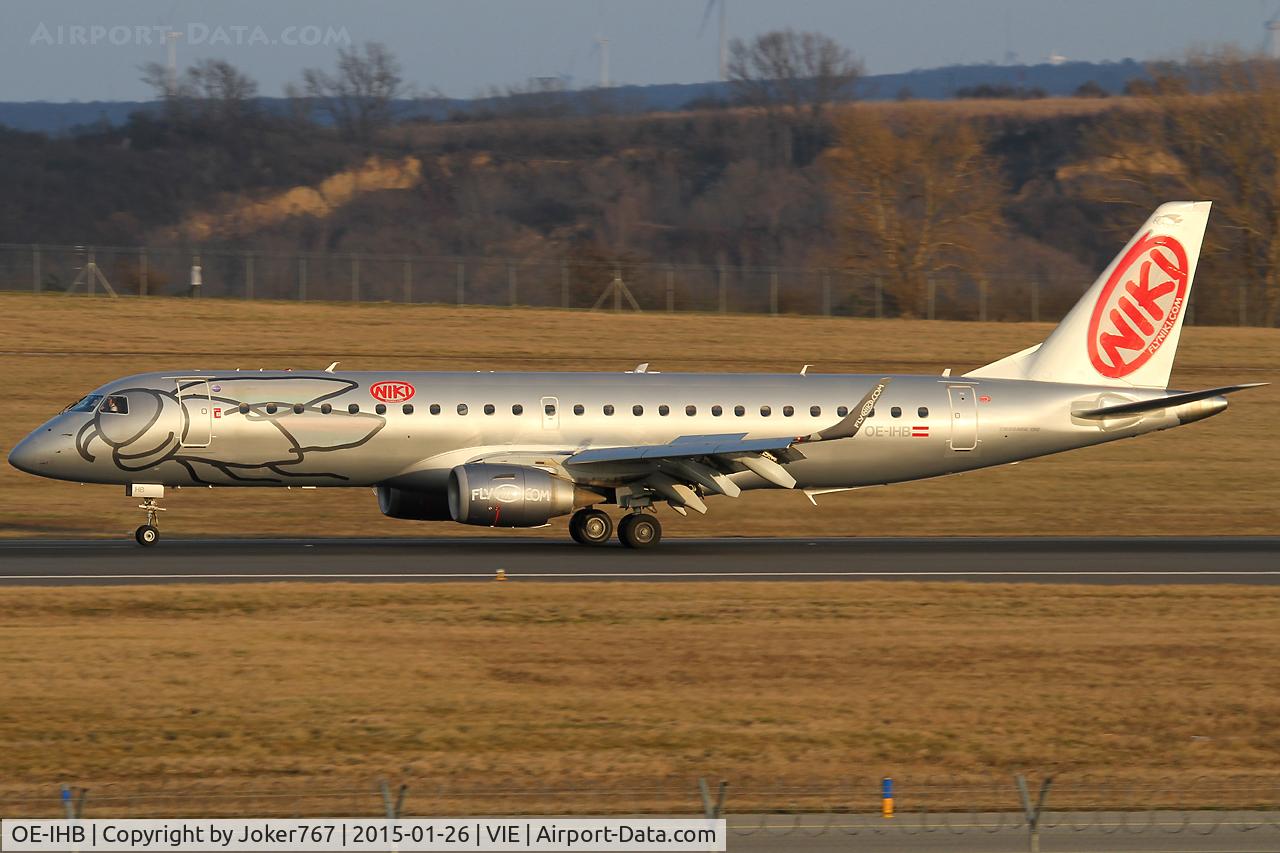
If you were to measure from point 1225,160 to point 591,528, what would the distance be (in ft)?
193

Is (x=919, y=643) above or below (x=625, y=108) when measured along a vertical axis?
below

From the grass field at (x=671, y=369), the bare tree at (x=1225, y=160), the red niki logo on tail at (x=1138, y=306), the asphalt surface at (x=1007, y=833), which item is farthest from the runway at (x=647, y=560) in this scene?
the bare tree at (x=1225, y=160)

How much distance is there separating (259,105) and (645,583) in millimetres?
116209

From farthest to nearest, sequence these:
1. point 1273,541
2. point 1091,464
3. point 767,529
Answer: point 1091,464 → point 767,529 → point 1273,541

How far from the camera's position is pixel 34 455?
30.0 metres

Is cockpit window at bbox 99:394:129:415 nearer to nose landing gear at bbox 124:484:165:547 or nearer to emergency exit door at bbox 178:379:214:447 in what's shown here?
emergency exit door at bbox 178:379:214:447

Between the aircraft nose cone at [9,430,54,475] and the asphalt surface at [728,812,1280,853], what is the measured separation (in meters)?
21.0

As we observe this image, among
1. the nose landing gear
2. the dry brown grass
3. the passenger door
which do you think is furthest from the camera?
the passenger door

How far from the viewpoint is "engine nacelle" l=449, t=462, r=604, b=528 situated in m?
28.9

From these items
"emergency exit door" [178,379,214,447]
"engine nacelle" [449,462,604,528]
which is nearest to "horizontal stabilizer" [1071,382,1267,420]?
"engine nacelle" [449,462,604,528]

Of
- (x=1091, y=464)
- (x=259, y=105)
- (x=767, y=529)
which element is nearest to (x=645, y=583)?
(x=767, y=529)

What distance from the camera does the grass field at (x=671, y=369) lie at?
3741 cm

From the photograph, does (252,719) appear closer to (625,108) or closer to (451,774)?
(451,774)

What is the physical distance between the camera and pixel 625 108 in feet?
482
